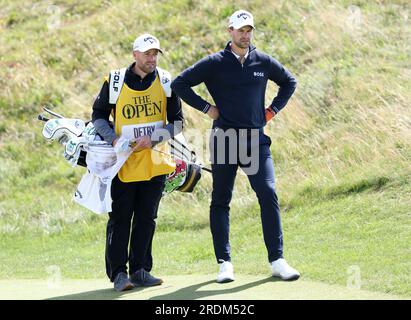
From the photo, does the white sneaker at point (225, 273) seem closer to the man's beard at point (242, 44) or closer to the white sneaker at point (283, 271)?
the white sneaker at point (283, 271)

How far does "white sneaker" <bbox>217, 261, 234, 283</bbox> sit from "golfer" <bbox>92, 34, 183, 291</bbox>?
0.60m

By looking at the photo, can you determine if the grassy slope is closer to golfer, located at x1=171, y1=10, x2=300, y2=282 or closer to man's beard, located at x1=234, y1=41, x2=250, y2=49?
golfer, located at x1=171, y1=10, x2=300, y2=282

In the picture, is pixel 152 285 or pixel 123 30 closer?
pixel 152 285

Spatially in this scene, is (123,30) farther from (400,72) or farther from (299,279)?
(299,279)

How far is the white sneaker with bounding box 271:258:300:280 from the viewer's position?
866 centimetres

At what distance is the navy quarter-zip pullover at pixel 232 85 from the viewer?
889 centimetres

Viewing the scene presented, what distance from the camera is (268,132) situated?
16.6 metres

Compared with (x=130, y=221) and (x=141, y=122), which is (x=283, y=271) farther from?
(x=141, y=122)

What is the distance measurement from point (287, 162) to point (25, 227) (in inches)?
171

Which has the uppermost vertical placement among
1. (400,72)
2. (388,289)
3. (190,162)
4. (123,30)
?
(123,30)

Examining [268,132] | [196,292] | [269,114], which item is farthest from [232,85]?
[268,132]

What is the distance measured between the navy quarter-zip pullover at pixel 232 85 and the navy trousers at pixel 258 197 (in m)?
0.20

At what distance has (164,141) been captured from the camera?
9.05 metres
